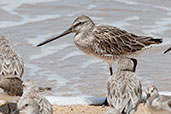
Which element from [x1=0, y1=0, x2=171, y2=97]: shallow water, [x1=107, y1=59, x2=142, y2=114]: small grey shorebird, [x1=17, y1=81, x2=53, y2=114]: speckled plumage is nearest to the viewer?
[x1=17, y1=81, x2=53, y2=114]: speckled plumage

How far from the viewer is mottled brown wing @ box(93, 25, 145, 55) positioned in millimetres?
9023

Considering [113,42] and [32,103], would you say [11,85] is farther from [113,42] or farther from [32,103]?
[113,42]

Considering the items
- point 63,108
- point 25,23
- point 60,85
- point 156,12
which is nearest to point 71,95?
point 60,85

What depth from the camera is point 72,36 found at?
12.5 metres

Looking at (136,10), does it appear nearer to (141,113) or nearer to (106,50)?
(106,50)

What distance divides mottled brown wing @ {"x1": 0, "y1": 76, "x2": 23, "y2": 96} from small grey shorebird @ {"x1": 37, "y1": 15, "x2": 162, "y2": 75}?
165 centimetres

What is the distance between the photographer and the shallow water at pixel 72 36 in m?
9.99

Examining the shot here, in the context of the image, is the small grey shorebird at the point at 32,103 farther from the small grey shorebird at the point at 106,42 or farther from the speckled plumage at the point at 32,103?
the small grey shorebird at the point at 106,42

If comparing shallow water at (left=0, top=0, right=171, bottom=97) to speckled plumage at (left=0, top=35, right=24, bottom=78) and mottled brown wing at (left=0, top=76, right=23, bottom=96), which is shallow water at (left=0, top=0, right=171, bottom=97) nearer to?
speckled plumage at (left=0, top=35, right=24, bottom=78)

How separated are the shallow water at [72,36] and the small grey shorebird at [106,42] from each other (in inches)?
32.5

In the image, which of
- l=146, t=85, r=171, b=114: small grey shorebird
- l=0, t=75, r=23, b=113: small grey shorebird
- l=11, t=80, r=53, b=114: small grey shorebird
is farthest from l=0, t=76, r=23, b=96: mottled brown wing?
l=146, t=85, r=171, b=114: small grey shorebird

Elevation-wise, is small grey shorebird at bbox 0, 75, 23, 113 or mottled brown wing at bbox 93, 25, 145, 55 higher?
mottled brown wing at bbox 93, 25, 145, 55

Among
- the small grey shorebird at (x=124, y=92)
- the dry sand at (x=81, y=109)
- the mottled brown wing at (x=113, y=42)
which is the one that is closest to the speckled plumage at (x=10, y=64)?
the dry sand at (x=81, y=109)

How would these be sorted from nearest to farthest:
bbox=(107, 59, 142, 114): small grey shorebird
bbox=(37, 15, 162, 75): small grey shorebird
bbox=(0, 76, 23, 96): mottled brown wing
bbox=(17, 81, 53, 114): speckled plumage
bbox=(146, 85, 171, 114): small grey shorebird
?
bbox=(17, 81, 53, 114): speckled plumage → bbox=(107, 59, 142, 114): small grey shorebird → bbox=(146, 85, 171, 114): small grey shorebird → bbox=(0, 76, 23, 96): mottled brown wing → bbox=(37, 15, 162, 75): small grey shorebird
